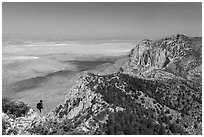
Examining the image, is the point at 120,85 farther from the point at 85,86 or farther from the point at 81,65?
the point at 81,65

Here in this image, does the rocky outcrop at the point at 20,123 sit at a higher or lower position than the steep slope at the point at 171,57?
higher

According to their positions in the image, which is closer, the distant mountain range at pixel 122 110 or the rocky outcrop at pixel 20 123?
the rocky outcrop at pixel 20 123

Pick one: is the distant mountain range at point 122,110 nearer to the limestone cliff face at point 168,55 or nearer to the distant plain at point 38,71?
the limestone cliff face at point 168,55

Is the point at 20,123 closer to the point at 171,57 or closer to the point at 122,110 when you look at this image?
the point at 122,110

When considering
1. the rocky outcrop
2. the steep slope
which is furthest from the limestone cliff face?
the rocky outcrop

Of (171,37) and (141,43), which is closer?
(171,37)

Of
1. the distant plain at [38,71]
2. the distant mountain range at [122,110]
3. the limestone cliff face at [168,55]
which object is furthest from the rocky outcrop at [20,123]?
the distant plain at [38,71]

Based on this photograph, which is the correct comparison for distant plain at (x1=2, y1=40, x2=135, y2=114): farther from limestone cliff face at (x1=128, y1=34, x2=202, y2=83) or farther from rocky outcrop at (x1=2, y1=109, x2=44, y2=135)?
rocky outcrop at (x1=2, y1=109, x2=44, y2=135)

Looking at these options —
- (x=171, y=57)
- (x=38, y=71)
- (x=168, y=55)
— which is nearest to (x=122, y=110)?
(x=171, y=57)

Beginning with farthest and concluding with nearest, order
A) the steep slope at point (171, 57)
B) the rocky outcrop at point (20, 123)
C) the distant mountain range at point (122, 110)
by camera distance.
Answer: the steep slope at point (171, 57), the distant mountain range at point (122, 110), the rocky outcrop at point (20, 123)

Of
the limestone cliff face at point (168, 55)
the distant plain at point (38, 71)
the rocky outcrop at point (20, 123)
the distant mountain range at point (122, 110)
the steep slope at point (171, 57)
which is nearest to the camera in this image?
the rocky outcrop at point (20, 123)

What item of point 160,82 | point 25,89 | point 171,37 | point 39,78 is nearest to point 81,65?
point 39,78
